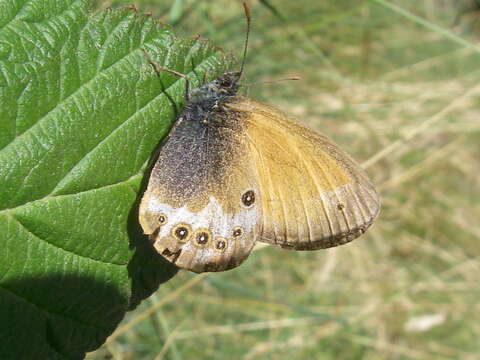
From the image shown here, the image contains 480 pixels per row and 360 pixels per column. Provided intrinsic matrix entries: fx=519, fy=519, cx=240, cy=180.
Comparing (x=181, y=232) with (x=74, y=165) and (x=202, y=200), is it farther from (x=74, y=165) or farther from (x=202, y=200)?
(x=74, y=165)

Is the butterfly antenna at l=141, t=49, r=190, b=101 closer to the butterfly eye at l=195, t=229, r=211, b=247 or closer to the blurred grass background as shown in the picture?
the butterfly eye at l=195, t=229, r=211, b=247

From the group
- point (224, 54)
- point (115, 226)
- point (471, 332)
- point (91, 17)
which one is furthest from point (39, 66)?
point (471, 332)

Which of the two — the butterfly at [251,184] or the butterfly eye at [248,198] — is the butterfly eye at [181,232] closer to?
the butterfly at [251,184]

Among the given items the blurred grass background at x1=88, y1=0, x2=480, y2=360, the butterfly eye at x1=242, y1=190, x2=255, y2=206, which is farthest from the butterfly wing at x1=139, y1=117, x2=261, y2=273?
the blurred grass background at x1=88, y1=0, x2=480, y2=360

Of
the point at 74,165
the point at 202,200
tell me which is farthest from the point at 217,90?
the point at 74,165

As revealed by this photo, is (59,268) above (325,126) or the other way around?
above

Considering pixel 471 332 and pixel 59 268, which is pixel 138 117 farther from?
pixel 471 332

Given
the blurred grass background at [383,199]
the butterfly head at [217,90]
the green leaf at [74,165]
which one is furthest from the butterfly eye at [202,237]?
the blurred grass background at [383,199]
